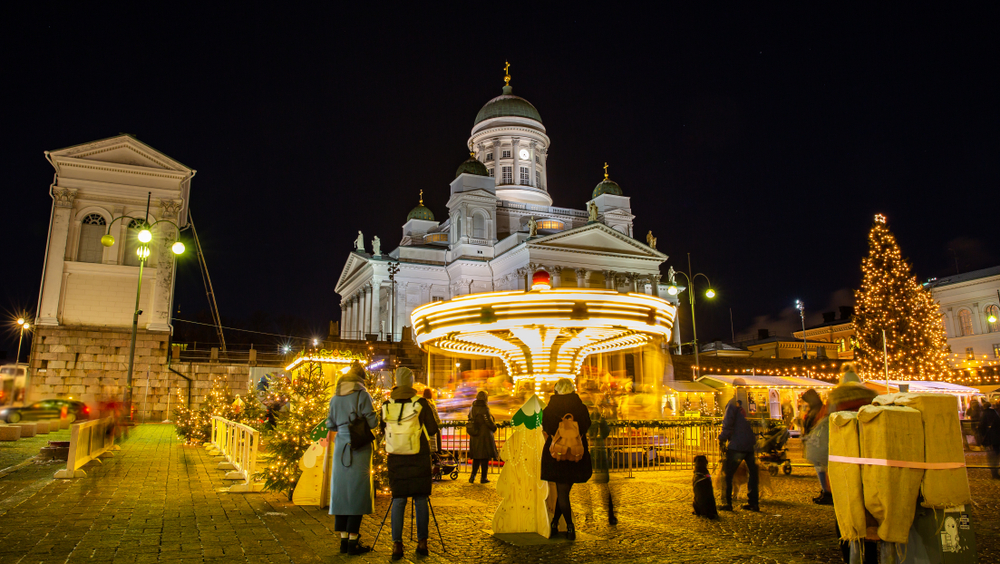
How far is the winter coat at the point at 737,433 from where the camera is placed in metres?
9.36

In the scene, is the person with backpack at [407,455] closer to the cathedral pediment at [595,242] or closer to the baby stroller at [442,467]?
the baby stroller at [442,467]

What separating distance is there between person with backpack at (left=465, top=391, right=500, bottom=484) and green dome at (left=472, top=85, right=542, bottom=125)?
189ft

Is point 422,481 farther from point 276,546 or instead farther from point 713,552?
A: point 713,552

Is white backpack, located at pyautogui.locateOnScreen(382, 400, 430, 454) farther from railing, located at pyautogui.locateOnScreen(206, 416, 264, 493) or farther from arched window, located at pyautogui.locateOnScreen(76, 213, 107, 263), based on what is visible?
arched window, located at pyautogui.locateOnScreen(76, 213, 107, 263)

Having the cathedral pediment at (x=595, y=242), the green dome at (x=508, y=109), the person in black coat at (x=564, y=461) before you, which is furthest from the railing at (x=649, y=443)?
the green dome at (x=508, y=109)

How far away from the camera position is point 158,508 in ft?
28.0

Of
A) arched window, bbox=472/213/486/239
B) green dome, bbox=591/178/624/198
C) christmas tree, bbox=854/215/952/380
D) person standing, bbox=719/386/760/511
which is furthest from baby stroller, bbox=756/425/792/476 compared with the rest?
green dome, bbox=591/178/624/198

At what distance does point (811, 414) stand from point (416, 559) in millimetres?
6265

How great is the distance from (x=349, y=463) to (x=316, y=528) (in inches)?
60.3

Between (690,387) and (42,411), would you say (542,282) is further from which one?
(42,411)

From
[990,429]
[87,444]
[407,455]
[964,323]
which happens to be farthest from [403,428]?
[964,323]

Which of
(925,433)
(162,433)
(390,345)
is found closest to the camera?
(925,433)

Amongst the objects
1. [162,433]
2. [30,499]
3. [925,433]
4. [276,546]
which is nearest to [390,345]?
[162,433]

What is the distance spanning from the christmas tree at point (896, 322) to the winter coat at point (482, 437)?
1178 inches
